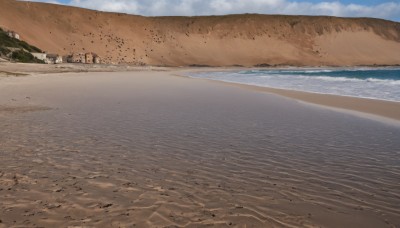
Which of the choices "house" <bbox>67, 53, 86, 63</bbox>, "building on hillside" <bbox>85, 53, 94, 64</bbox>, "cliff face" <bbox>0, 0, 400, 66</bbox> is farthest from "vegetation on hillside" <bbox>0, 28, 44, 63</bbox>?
"cliff face" <bbox>0, 0, 400, 66</bbox>

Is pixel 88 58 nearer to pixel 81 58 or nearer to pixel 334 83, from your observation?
pixel 81 58

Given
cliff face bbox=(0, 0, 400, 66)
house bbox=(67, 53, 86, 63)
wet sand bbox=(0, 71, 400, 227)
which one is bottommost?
house bbox=(67, 53, 86, 63)

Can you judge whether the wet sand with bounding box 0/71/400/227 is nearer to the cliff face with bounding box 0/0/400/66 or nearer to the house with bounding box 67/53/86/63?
the house with bounding box 67/53/86/63

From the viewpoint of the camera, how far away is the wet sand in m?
3.65

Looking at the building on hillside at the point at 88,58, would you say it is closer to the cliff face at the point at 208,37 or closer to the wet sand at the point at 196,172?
the cliff face at the point at 208,37

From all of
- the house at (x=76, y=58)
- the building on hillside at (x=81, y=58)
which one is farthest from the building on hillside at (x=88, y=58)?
the house at (x=76, y=58)

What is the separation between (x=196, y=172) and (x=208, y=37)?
342ft

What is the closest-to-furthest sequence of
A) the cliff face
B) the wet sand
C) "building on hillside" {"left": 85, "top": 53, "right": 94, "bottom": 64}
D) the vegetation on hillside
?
the wet sand, the vegetation on hillside, "building on hillside" {"left": 85, "top": 53, "right": 94, "bottom": 64}, the cliff face

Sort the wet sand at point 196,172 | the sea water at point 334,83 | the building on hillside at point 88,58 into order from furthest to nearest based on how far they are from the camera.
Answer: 1. the building on hillside at point 88,58
2. the sea water at point 334,83
3. the wet sand at point 196,172

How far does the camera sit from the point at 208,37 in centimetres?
10700

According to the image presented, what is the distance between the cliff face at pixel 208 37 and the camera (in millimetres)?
84500

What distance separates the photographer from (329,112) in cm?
1155

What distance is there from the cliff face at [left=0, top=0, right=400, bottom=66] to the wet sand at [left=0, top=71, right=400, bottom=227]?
2754 inches

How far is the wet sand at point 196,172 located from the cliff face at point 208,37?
6994cm
